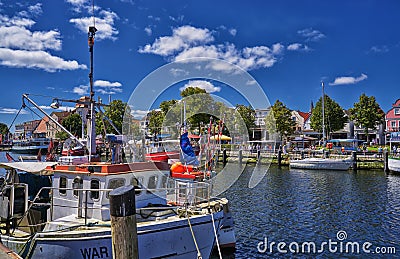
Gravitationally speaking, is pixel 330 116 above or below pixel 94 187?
above

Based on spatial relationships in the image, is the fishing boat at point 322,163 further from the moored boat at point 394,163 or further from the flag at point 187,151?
the flag at point 187,151

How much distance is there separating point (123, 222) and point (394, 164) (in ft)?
139

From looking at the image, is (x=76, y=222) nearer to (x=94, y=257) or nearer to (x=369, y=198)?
(x=94, y=257)

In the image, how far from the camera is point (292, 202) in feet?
85.8

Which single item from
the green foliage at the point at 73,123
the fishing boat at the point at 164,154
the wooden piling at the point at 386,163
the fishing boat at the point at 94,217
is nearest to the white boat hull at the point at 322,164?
the wooden piling at the point at 386,163

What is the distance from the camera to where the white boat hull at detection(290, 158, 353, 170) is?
150ft

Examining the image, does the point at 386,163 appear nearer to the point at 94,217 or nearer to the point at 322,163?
the point at 322,163

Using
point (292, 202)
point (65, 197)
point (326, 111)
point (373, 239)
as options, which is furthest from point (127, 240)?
point (326, 111)

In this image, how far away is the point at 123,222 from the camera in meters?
7.13

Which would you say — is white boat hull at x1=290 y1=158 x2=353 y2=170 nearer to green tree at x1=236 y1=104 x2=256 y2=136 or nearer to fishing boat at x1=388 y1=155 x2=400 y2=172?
fishing boat at x1=388 y1=155 x2=400 y2=172

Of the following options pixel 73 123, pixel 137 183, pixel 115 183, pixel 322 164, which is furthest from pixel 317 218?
pixel 73 123

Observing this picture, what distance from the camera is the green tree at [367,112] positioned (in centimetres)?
7156

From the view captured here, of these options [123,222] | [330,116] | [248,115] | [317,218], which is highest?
[248,115]

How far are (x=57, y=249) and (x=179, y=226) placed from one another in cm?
383
